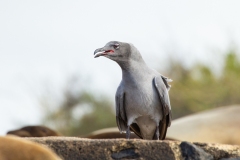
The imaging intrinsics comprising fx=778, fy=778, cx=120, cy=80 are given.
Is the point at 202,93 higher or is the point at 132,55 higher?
the point at 132,55

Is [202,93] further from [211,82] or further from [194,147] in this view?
[194,147]

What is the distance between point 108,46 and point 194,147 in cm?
177

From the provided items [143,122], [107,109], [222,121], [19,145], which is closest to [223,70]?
[107,109]

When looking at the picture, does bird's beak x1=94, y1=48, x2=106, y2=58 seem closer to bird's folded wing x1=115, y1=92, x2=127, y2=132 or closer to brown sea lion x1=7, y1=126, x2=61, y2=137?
bird's folded wing x1=115, y1=92, x2=127, y2=132

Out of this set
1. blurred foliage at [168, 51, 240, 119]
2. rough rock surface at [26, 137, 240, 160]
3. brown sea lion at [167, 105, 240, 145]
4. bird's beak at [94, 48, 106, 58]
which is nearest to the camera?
Answer: rough rock surface at [26, 137, 240, 160]

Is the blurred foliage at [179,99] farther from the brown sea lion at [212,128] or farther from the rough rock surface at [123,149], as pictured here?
the rough rock surface at [123,149]

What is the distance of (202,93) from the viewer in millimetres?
23719

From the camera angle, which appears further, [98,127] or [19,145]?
[98,127]

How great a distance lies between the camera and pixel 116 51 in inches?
325

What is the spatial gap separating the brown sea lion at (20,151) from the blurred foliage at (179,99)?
18123 millimetres

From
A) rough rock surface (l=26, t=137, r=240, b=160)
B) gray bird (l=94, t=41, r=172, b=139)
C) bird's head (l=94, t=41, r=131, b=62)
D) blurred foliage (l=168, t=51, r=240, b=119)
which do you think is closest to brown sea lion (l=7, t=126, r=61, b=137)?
gray bird (l=94, t=41, r=172, b=139)

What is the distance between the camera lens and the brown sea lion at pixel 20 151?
5.04 metres

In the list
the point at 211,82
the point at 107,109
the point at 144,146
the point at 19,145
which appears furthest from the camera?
the point at 107,109

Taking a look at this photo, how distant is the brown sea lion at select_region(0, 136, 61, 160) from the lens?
5043mm
